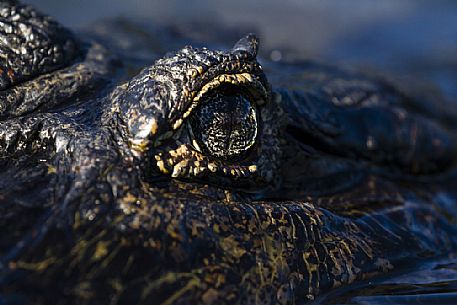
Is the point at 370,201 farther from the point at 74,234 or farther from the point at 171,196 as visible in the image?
the point at 74,234

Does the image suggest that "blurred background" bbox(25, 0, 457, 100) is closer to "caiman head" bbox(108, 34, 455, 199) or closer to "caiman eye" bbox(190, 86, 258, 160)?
"caiman head" bbox(108, 34, 455, 199)

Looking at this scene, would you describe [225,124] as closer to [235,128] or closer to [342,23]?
[235,128]

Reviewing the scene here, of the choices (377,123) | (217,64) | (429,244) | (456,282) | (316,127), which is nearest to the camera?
(217,64)

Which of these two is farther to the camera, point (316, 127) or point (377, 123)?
point (377, 123)

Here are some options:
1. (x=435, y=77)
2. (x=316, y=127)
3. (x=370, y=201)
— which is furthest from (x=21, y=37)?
(x=435, y=77)

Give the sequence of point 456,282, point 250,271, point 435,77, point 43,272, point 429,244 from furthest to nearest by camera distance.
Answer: point 435,77 → point 429,244 → point 456,282 → point 250,271 → point 43,272

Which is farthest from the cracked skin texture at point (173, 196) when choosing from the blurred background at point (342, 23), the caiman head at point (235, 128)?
the blurred background at point (342, 23)

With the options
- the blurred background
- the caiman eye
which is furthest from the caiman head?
the blurred background
